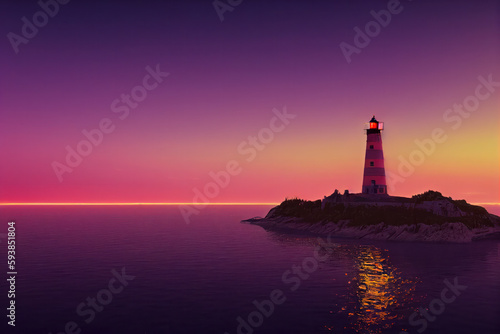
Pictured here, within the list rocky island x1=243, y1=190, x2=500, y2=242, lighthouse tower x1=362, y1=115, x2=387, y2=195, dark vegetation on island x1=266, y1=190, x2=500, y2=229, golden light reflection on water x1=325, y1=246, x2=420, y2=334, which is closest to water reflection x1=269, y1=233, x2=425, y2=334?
golden light reflection on water x1=325, y1=246, x2=420, y2=334

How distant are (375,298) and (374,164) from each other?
42410mm

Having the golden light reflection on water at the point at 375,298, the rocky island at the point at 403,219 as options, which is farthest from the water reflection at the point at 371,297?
the rocky island at the point at 403,219

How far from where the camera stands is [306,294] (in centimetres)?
2095

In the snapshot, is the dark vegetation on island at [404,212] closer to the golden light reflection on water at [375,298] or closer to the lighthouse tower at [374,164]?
the lighthouse tower at [374,164]

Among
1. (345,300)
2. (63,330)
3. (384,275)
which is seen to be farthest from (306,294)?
(63,330)

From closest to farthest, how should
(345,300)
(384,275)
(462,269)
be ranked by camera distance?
1. (345,300)
2. (384,275)
3. (462,269)

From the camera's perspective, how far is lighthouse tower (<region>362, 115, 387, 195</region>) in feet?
194

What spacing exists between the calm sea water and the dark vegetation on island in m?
12.2

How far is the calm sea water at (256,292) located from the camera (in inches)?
634

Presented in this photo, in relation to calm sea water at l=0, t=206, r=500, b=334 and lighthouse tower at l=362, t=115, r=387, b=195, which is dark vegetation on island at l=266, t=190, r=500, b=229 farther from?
calm sea water at l=0, t=206, r=500, b=334

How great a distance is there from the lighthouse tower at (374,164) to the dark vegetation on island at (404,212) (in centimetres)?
198

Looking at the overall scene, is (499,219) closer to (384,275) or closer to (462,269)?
(462,269)

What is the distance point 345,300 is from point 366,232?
110ft

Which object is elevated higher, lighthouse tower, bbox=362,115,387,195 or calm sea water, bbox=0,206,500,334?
lighthouse tower, bbox=362,115,387,195
